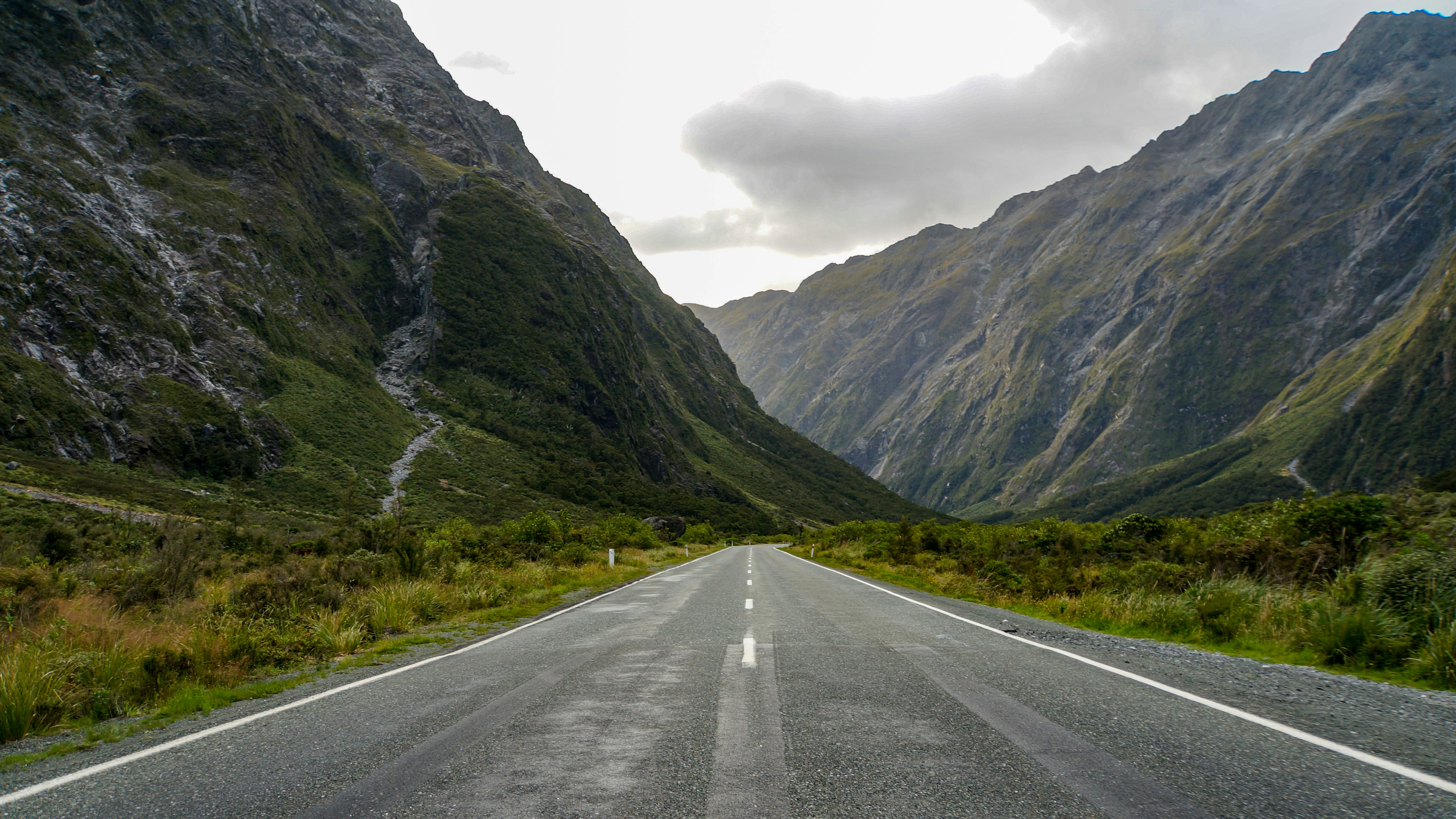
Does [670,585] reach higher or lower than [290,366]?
lower

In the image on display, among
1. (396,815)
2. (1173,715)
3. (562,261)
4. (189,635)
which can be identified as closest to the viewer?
(396,815)

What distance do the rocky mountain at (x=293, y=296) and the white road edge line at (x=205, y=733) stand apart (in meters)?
59.0

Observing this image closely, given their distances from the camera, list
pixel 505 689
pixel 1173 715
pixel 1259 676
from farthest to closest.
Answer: pixel 1259 676 < pixel 505 689 < pixel 1173 715

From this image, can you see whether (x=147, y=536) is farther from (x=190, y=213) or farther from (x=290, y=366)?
(x=190, y=213)

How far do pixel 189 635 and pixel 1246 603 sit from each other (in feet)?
52.8

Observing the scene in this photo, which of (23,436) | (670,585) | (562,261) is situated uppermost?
(562,261)

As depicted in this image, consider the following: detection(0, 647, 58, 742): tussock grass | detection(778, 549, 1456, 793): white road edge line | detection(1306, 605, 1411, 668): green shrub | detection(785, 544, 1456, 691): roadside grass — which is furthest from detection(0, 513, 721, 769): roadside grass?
detection(1306, 605, 1411, 668): green shrub

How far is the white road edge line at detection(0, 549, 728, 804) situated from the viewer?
14.2ft

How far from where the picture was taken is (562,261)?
155 metres

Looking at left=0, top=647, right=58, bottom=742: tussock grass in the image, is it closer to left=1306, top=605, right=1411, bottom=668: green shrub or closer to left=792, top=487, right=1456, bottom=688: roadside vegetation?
left=792, top=487, right=1456, bottom=688: roadside vegetation

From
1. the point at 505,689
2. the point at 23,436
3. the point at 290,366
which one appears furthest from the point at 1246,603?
the point at 290,366

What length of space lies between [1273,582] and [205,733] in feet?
54.5

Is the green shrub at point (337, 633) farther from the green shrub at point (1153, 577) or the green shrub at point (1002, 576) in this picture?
the green shrub at point (1002, 576)

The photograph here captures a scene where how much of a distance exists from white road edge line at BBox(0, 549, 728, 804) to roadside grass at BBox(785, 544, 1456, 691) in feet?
37.2
